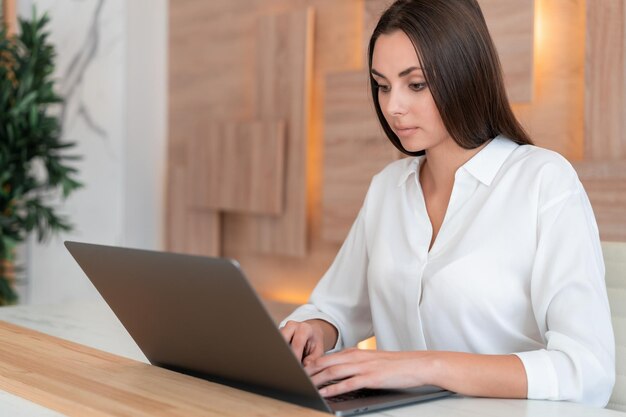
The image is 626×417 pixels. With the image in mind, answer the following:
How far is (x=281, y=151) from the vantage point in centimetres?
420

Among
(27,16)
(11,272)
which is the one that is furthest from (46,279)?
(27,16)

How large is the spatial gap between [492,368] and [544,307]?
9.8 inches

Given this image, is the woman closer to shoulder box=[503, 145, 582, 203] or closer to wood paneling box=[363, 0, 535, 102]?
shoulder box=[503, 145, 582, 203]

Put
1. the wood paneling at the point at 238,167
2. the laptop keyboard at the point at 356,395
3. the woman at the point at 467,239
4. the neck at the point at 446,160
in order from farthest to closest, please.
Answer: the wood paneling at the point at 238,167 → the neck at the point at 446,160 → the woman at the point at 467,239 → the laptop keyboard at the point at 356,395

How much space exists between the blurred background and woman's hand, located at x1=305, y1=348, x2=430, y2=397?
1.66 m

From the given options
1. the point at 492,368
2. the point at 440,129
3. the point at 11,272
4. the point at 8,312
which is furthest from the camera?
the point at 11,272

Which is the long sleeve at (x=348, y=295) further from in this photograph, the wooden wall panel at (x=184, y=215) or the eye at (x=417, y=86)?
the wooden wall panel at (x=184, y=215)

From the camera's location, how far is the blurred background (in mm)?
3129

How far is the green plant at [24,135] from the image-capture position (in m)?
4.26

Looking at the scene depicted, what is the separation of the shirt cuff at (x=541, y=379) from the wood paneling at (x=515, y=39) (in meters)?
1.85

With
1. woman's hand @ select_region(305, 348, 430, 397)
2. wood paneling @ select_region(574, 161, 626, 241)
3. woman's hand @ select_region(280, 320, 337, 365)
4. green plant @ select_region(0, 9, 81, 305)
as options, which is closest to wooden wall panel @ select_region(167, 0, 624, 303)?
wood paneling @ select_region(574, 161, 626, 241)

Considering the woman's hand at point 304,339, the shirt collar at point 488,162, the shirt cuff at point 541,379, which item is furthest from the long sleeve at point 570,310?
the woman's hand at point 304,339

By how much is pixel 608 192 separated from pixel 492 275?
4.15 feet

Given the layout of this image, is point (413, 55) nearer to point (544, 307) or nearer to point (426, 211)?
point (426, 211)
